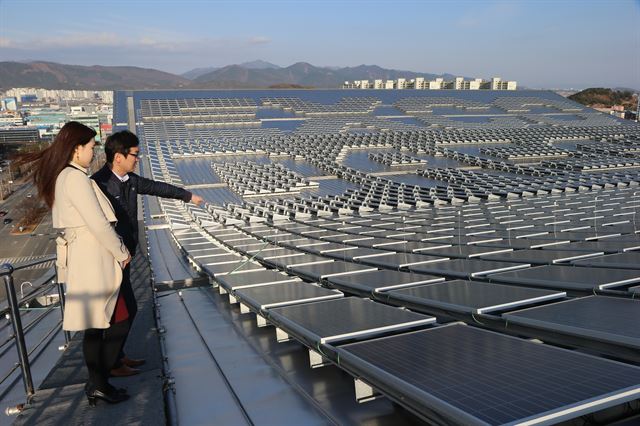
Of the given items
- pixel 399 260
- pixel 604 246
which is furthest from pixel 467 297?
pixel 604 246

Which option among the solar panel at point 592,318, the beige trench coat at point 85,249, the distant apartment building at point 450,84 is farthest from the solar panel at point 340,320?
the distant apartment building at point 450,84

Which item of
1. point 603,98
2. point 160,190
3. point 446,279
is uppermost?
point 603,98

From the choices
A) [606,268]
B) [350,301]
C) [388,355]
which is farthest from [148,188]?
[606,268]

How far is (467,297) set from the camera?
14.0ft

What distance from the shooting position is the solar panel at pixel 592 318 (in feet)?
10.1

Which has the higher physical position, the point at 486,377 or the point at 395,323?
the point at 486,377

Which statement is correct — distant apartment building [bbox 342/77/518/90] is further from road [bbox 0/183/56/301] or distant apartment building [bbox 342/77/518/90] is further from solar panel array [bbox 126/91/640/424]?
road [bbox 0/183/56/301]

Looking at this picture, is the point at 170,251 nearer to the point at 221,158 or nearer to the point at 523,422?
the point at 523,422

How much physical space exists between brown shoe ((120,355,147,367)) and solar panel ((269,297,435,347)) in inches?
44.3

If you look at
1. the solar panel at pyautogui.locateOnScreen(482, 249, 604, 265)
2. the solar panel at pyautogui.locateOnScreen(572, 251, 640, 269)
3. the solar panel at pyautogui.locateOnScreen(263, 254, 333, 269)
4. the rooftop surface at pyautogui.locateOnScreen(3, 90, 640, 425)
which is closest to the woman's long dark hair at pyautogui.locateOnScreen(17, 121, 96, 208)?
the rooftop surface at pyautogui.locateOnScreen(3, 90, 640, 425)

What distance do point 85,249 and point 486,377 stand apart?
259 cm

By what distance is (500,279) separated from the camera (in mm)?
5293

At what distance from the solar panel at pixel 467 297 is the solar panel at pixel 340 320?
0.46m

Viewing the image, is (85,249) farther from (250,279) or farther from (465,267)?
(465,267)
